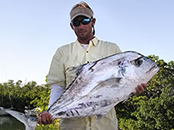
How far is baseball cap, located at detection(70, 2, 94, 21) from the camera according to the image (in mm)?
2059

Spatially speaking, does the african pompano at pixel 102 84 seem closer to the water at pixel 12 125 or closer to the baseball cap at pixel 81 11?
the baseball cap at pixel 81 11

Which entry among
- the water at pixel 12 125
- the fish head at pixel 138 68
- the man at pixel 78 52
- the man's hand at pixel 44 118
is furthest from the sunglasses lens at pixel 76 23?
the water at pixel 12 125

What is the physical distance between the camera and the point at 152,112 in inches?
341

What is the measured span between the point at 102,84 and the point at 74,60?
357mm

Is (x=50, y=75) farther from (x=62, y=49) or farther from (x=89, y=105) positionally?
(x=89, y=105)

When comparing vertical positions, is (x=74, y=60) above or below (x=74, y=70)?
above

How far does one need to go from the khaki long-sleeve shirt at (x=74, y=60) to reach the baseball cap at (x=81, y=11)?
0.23 metres

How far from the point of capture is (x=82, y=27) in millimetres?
2045

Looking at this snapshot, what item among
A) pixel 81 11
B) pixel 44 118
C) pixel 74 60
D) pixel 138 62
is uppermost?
pixel 81 11

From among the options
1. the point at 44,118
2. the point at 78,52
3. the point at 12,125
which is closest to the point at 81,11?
the point at 78,52

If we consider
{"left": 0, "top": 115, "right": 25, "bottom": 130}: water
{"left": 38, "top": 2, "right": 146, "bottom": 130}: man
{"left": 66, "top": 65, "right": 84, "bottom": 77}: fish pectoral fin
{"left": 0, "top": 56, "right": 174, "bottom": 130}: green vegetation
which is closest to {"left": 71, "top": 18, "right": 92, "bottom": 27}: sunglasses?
{"left": 38, "top": 2, "right": 146, "bottom": 130}: man

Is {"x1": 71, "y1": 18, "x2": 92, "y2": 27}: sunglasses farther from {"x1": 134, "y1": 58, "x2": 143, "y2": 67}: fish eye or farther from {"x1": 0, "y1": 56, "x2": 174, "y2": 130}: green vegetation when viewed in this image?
{"x1": 0, "y1": 56, "x2": 174, "y2": 130}: green vegetation

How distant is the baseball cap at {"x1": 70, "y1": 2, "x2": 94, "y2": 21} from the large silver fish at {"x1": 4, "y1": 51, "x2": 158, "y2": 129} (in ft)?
1.55

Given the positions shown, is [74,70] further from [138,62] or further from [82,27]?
[138,62]
